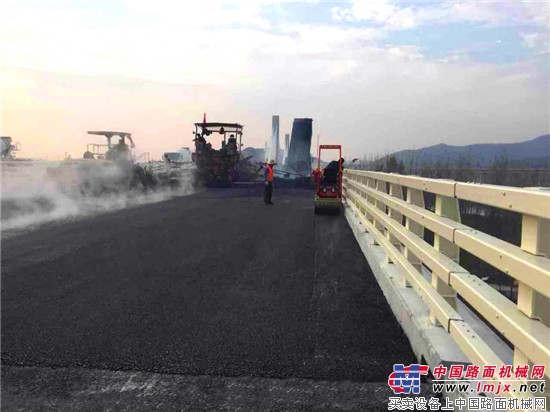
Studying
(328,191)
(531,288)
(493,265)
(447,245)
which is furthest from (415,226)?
(328,191)

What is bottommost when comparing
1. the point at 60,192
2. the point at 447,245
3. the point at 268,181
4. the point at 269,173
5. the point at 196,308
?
the point at 196,308

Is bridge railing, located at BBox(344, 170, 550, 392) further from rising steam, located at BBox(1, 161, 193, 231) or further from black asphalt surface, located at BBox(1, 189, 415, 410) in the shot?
rising steam, located at BBox(1, 161, 193, 231)

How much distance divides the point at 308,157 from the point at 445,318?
32.9 meters

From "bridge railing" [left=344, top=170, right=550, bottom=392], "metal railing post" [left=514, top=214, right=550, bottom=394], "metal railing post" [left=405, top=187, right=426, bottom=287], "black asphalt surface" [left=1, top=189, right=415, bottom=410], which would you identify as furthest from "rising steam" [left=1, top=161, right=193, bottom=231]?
"metal railing post" [left=514, top=214, right=550, bottom=394]

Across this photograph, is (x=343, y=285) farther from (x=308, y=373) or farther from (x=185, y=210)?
(x=185, y=210)

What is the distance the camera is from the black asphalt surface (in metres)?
3.56

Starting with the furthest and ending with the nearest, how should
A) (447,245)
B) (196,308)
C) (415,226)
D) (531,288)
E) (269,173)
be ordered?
(269,173), (196,308), (415,226), (447,245), (531,288)

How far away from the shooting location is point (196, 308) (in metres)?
4.77

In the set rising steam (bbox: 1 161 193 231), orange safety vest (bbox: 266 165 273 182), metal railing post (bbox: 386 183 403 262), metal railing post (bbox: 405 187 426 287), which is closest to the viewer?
metal railing post (bbox: 405 187 426 287)

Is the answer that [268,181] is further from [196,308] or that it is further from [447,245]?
[447,245]

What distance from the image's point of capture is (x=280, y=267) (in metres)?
6.58

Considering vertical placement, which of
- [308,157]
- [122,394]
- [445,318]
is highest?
[308,157]

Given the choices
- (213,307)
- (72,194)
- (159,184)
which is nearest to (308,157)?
(159,184)

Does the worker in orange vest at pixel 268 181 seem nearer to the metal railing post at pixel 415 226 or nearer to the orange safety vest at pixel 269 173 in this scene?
the orange safety vest at pixel 269 173
